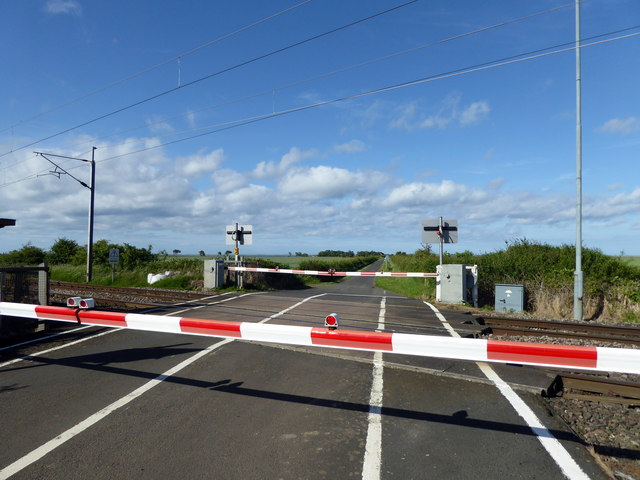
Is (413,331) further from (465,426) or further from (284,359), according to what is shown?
(465,426)

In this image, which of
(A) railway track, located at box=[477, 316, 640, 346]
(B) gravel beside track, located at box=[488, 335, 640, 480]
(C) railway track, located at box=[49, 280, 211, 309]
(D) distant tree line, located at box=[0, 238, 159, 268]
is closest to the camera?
(B) gravel beside track, located at box=[488, 335, 640, 480]

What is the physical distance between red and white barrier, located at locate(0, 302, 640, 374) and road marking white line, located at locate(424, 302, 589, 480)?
2.79 feet

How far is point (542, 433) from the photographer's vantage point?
4129mm

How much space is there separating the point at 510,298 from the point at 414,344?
11.6 m

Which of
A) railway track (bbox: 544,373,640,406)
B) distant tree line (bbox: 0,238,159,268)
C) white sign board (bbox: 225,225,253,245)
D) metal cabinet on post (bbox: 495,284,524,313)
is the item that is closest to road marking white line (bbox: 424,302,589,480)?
railway track (bbox: 544,373,640,406)

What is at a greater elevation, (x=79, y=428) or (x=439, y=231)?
(x=439, y=231)

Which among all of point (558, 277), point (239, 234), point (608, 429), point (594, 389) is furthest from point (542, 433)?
point (239, 234)

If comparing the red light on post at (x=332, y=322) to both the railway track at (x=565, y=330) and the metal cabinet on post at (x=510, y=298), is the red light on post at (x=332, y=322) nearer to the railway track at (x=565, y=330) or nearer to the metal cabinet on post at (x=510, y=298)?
the railway track at (x=565, y=330)

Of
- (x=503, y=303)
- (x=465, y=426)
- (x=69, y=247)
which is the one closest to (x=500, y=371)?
(x=465, y=426)

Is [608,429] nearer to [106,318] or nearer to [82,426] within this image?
[82,426]

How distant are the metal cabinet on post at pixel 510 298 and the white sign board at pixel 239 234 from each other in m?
11.7

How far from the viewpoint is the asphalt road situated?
3486 mm

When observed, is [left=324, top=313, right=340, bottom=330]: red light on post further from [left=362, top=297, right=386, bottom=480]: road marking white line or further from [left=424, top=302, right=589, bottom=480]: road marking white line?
[left=424, top=302, right=589, bottom=480]: road marking white line

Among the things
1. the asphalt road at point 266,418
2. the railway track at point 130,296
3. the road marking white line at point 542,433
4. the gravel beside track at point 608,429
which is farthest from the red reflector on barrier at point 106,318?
the railway track at point 130,296
